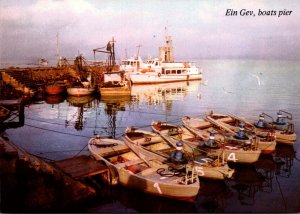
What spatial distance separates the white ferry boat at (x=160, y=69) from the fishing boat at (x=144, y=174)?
40.3 m

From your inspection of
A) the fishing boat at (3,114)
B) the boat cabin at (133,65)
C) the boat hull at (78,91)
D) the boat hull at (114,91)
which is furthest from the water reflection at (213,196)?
the boat cabin at (133,65)

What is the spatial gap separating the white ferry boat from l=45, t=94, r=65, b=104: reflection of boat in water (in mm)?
16860

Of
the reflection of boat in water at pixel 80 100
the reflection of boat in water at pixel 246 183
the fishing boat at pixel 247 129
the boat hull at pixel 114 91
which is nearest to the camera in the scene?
the reflection of boat in water at pixel 246 183

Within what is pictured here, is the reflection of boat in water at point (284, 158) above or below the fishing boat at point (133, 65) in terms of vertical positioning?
below

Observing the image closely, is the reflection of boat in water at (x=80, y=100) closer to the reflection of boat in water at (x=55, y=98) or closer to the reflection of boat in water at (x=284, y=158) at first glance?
the reflection of boat in water at (x=55, y=98)

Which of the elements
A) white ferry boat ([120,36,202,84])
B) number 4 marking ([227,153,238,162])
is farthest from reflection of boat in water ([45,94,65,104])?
number 4 marking ([227,153,238,162])

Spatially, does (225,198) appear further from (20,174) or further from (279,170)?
(20,174)

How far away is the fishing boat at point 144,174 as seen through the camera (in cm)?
1238

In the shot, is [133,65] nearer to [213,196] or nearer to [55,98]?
[55,98]

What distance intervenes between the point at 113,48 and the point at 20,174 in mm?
34779

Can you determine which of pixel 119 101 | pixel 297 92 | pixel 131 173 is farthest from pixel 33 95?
pixel 297 92

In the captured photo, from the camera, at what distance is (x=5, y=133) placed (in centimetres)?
2311

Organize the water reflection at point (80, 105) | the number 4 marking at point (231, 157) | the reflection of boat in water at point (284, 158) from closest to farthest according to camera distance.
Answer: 1. the number 4 marking at point (231, 157)
2. the reflection of boat in water at point (284, 158)
3. the water reflection at point (80, 105)

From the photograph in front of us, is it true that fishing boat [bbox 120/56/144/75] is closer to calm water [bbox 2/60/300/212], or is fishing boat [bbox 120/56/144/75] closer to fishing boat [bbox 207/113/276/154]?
calm water [bbox 2/60/300/212]
